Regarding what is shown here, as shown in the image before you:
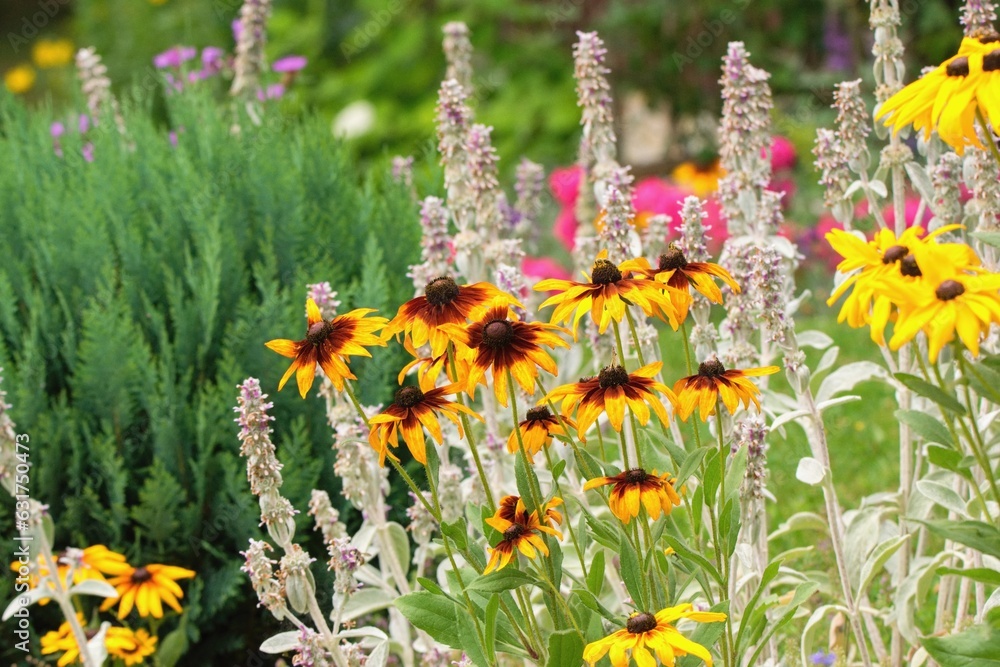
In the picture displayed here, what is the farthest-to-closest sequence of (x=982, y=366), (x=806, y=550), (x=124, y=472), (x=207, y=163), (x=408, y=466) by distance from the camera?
(x=207, y=163)
(x=408, y=466)
(x=124, y=472)
(x=806, y=550)
(x=982, y=366)

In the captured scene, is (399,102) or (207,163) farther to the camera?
(399,102)

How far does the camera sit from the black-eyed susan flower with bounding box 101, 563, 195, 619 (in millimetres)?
2506

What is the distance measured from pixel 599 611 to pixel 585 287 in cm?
46

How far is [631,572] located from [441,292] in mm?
491

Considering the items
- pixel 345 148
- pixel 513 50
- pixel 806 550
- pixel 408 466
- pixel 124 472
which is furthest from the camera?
pixel 513 50

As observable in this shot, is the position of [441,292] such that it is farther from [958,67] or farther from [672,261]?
[958,67]

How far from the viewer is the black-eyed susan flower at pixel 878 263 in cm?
148

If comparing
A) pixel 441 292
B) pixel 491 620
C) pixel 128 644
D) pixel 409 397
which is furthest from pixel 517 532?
pixel 128 644

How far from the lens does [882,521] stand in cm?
260

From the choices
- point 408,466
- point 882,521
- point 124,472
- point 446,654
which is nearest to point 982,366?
point 882,521

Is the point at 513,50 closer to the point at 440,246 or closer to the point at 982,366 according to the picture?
the point at 440,246

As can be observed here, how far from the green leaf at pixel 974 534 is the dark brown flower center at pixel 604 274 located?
52cm

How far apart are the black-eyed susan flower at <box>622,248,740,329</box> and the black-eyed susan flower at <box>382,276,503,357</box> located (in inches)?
8.9

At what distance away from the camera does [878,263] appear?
1.56m
